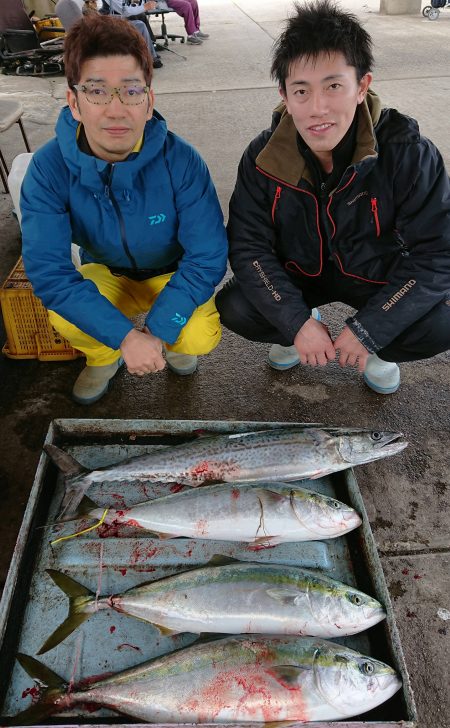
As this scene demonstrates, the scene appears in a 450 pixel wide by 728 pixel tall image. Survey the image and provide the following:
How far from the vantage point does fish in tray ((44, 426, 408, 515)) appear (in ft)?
7.17

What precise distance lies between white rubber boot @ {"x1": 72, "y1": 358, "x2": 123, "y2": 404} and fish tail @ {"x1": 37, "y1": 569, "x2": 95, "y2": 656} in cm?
106

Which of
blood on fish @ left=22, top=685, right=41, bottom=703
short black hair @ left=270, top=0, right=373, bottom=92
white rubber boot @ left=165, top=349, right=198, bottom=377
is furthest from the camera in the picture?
white rubber boot @ left=165, top=349, right=198, bottom=377

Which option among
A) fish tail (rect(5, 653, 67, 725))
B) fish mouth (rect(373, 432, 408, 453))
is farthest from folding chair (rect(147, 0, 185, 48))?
fish tail (rect(5, 653, 67, 725))

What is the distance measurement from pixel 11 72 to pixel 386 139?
29.4 feet

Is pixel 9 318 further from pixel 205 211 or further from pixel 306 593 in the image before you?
pixel 306 593

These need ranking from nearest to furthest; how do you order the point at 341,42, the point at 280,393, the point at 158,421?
the point at 341,42, the point at 158,421, the point at 280,393

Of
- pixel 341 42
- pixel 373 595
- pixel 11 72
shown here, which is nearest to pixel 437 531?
pixel 373 595

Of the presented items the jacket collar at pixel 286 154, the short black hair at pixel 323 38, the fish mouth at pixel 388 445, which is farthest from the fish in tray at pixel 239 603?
the short black hair at pixel 323 38

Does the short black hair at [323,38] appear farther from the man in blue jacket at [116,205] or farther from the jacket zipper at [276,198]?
the man in blue jacket at [116,205]

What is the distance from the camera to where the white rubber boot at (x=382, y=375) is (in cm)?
284

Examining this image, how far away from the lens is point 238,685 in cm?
160

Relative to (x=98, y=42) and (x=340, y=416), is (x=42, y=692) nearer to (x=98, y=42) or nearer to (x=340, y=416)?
(x=340, y=416)

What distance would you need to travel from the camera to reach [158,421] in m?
2.41

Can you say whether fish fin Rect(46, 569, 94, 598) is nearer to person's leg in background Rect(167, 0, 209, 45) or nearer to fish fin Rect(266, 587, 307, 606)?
fish fin Rect(266, 587, 307, 606)
